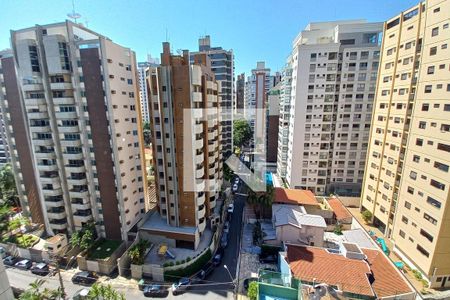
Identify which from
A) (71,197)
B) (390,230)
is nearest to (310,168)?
(390,230)

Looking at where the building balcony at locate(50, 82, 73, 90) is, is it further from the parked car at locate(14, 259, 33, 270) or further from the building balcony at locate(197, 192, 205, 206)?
the parked car at locate(14, 259, 33, 270)

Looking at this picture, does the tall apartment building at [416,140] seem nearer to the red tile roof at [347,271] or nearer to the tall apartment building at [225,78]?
the red tile roof at [347,271]

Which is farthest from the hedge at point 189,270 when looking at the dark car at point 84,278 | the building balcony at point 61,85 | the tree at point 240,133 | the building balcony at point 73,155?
the tree at point 240,133

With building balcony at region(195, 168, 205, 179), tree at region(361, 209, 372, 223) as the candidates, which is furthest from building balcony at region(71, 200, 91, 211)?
tree at region(361, 209, 372, 223)

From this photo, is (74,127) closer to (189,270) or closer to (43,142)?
(43,142)

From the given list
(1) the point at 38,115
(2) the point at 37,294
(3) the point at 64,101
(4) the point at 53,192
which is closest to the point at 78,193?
(4) the point at 53,192
